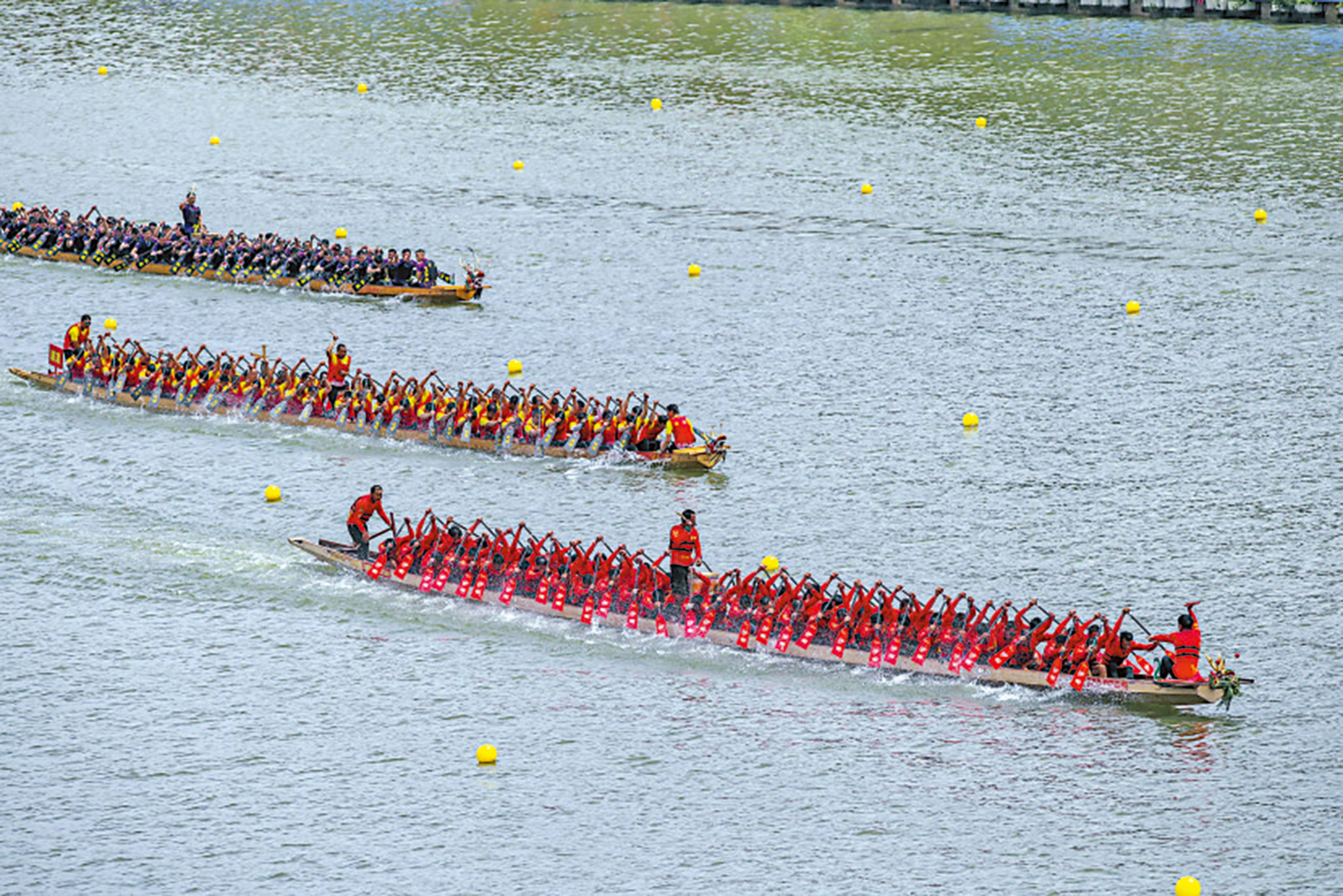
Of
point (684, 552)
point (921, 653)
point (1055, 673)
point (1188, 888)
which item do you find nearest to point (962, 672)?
point (921, 653)

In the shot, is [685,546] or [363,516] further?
[363,516]

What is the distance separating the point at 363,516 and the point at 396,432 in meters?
6.50

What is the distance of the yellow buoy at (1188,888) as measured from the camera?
73.3ft

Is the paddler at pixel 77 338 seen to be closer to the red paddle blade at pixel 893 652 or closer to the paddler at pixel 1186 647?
the red paddle blade at pixel 893 652

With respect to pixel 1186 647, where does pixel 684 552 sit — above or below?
above

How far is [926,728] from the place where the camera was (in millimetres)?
26516

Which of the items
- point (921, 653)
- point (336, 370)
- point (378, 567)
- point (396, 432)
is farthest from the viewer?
point (336, 370)

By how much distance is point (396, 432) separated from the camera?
38.4 meters

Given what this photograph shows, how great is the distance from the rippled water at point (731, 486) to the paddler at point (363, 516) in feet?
3.12

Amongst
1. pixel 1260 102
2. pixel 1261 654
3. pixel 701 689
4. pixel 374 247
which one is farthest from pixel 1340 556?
pixel 1260 102

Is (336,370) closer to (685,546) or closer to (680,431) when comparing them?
(680,431)

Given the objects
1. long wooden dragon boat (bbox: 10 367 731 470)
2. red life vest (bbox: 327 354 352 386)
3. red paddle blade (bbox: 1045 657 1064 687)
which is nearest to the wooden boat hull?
red paddle blade (bbox: 1045 657 1064 687)

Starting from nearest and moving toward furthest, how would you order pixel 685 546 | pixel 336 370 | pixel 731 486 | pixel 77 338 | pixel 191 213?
pixel 685 546
pixel 731 486
pixel 336 370
pixel 77 338
pixel 191 213

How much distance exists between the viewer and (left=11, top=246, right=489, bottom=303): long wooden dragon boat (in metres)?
47.7
